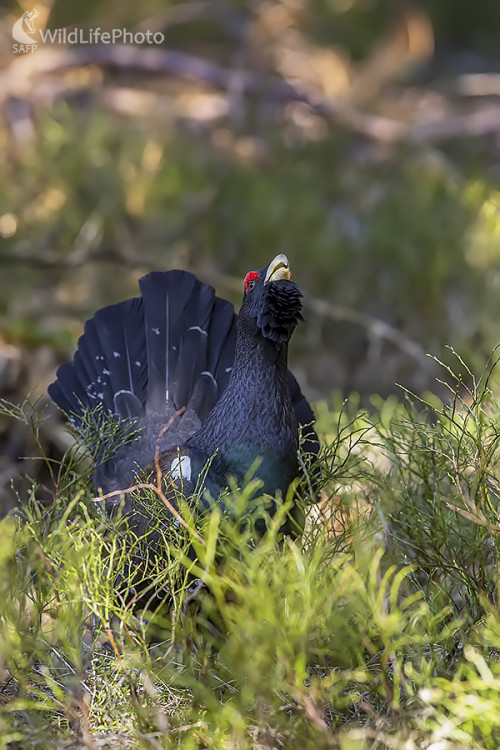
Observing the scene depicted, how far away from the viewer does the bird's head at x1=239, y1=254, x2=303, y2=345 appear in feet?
5.78

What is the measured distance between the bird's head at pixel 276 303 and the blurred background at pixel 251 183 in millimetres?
1607

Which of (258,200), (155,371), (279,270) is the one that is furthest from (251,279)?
(258,200)

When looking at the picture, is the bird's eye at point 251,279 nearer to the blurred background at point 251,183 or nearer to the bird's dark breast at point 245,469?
the bird's dark breast at point 245,469

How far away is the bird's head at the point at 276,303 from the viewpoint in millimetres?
1763

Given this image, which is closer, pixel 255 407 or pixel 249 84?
pixel 255 407

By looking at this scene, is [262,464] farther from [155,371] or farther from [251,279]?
[155,371]

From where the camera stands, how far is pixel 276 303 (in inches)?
69.6

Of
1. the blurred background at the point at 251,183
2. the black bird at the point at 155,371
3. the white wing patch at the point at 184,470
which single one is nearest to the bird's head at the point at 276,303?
the black bird at the point at 155,371

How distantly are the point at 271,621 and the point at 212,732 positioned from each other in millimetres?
205

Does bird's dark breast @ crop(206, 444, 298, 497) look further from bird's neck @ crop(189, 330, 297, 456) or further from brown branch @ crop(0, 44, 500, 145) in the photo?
brown branch @ crop(0, 44, 500, 145)

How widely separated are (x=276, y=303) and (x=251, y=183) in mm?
3040

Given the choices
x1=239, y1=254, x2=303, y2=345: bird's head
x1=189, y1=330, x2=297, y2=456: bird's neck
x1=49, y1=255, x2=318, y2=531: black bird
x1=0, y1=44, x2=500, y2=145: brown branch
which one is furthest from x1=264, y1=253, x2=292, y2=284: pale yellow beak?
x1=0, y1=44, x2=500, y2=145: brown branch

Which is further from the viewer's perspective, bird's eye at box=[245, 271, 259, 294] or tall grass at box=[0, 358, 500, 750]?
bird's eye at box=[245, 271, 259, 294]

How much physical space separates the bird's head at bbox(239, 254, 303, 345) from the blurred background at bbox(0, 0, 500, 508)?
1607 millimetres
